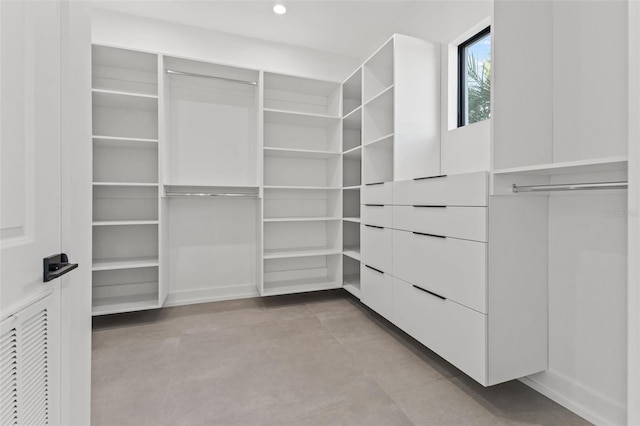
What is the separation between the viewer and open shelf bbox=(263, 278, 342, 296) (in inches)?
118

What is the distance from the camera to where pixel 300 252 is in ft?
10.2

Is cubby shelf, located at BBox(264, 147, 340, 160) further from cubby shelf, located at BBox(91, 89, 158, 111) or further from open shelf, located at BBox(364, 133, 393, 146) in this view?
cubby shelf, located at BBox(91, 89, 158, 111)

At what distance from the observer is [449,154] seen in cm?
232

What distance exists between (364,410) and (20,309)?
1477 mm

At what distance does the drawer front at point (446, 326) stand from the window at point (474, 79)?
4.57ft

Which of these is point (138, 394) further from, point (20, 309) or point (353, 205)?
point (353, 205)

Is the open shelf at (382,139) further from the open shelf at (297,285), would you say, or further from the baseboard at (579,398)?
the baseboard at (579,398)

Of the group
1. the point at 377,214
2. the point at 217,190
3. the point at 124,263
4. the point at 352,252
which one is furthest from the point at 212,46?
the point at 352,252

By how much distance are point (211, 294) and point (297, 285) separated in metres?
0.93

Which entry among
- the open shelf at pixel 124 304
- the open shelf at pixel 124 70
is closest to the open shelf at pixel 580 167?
the open shelf at pixel 124 304

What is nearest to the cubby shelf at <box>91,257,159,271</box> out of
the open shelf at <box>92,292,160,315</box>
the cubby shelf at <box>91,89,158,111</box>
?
the open shelf at <box>92,292,160,315</box>

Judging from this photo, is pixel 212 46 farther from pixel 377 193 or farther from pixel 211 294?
pixel 211 294

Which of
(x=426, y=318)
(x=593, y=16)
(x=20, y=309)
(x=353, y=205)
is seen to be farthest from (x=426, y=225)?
(x=20, y=309)

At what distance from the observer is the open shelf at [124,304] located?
8.01ft
